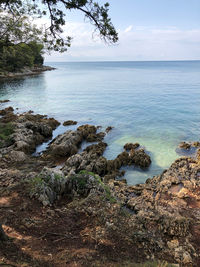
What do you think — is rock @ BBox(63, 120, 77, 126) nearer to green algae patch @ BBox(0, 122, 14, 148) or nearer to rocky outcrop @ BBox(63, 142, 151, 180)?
green algae patch @ BBox(0, 122, 14, 148)

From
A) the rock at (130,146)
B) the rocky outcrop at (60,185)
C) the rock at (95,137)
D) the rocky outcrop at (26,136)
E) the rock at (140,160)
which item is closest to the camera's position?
the rocky outcrop at (60,185)

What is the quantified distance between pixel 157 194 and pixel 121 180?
3.59m

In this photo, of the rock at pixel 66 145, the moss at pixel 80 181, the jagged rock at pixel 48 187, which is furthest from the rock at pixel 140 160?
the jagged rock at pixel 48 187

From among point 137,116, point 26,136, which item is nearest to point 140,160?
point 26,136

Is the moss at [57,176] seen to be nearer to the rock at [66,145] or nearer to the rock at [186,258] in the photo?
the rock at [186,258]

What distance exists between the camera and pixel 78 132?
82.5 ft

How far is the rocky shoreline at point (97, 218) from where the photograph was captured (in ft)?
23.7

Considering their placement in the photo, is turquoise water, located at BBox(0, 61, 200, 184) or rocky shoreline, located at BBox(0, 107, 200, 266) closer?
rocky shoreline, located at BBox(0, 107, 200, 266)

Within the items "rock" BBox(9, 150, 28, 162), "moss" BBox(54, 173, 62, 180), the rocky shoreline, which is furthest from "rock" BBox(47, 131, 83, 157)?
"moss" BBox(54, 173, 62, 180)

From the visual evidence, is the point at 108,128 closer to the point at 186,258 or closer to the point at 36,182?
the point at 36,182

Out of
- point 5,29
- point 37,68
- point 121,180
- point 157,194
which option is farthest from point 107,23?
point 37,68

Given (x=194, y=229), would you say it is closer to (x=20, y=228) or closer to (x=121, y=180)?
(x=121, y=180)

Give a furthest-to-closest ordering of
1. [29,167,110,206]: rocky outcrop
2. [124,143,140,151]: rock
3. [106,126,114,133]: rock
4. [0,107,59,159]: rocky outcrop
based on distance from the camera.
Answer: [106,126,114,133]: rock
[124,143,140,151]: rock
[0,107,59,159]: rocky outcrop
[29,167,110,206]: rocky outcrop

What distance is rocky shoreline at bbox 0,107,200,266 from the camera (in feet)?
23.7
